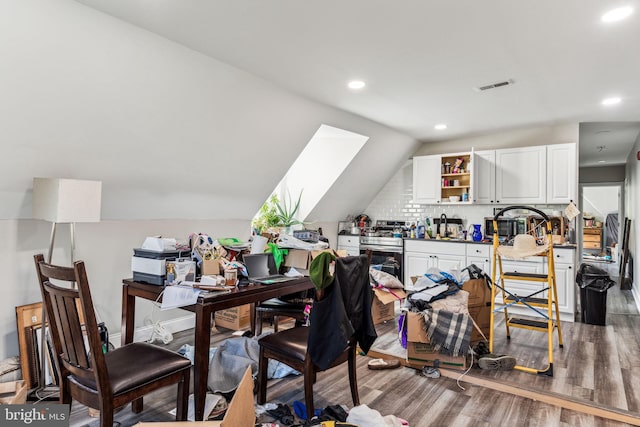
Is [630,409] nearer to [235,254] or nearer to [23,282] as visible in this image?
[235,254]

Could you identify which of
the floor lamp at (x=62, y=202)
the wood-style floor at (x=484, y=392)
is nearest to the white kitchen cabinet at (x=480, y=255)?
the wood-style floor at (x=484, y=392)

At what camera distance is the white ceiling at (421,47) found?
228 cm

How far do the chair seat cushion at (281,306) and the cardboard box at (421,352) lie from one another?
0.89 m

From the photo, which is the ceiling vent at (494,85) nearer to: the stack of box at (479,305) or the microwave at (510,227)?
the stack of box at (479,305)

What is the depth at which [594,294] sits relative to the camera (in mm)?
4328

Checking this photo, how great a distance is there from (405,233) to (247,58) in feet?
13.0

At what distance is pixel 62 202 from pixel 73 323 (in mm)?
1127

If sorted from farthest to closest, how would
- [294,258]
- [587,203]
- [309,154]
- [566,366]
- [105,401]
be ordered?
1. [587,203]
2. [309,154]
3. [294,258]
4. [566,366]
5. [105,401]

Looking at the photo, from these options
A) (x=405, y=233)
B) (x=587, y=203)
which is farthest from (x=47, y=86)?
(x=587, y=203)

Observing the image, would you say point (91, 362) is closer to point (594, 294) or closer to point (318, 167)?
point (318, 167)

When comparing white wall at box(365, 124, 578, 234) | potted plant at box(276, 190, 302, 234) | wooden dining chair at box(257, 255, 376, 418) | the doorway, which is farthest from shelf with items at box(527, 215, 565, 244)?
the doorway

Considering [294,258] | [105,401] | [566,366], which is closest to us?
[105,401]

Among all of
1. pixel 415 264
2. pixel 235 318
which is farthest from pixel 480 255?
pixel 235 318

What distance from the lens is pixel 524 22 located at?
2393 mm
